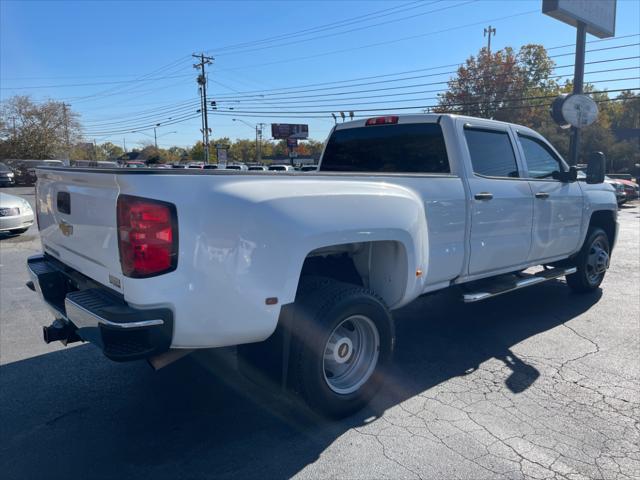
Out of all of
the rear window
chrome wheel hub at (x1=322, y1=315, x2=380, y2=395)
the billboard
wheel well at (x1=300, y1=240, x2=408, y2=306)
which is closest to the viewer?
chrome wheel hub at (x1=322, y1=315, x2=380, y2=395)

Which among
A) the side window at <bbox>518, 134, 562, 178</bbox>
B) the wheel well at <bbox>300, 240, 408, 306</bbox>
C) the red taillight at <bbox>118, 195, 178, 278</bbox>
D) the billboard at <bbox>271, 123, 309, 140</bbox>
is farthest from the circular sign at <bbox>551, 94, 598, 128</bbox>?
the billboard at <bbox>271, 123, 309, 140</bbox>

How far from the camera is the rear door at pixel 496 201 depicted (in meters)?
4.47

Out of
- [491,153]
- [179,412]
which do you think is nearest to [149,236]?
[179,412]

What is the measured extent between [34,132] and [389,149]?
58980 millimetres

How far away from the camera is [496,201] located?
4.62 m

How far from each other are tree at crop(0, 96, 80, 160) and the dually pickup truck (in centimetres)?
5821

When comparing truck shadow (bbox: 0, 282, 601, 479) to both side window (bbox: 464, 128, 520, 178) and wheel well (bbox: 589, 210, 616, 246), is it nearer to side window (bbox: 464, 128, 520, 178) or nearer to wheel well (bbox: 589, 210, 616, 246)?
side window (bbox: 464, 128, 520, 178)

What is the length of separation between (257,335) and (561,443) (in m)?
2.00

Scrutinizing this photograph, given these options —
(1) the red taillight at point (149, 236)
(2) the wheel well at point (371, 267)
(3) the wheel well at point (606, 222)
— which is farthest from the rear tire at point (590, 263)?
(1) the red taillight at point (149, 236)

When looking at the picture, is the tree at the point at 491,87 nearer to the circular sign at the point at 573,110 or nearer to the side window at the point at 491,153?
the circular sign at the point at 573,110

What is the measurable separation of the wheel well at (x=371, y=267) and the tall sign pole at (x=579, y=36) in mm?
11072

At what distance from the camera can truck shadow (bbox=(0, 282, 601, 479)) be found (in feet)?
9.55

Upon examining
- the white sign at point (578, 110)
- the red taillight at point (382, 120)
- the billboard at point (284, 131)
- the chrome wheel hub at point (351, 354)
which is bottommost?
the chrome wheel hub at point (351, 354)

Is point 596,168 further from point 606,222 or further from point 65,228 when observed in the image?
point 65,228
